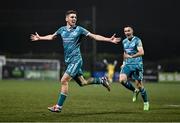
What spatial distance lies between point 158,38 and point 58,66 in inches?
754

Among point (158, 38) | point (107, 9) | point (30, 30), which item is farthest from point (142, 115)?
point (158, 38)

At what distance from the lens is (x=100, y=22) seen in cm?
5856

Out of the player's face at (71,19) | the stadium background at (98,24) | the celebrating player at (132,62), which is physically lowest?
the celebrating player at (132,62)

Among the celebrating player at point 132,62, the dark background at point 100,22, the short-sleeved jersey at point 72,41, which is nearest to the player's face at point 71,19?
the short-sleeved jersey at point 72,41

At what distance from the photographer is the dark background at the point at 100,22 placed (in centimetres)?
5181

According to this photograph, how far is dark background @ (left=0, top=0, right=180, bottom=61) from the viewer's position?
51.8m

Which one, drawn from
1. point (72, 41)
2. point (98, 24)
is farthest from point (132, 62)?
point (98, 24)

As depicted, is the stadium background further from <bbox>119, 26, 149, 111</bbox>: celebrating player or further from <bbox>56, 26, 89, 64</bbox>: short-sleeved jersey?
<bbox>56, 26, 89, 64</bbox>: short-sleeved jersey

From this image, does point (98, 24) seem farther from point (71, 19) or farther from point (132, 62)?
point (71, 19)

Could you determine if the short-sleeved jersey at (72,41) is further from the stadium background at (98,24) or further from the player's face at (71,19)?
the stadium background at (98,24)

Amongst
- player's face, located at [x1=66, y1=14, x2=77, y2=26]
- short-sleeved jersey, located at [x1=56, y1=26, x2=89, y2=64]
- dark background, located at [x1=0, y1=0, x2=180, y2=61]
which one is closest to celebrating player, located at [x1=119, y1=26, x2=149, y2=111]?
short-sleeved jersey, located at [x1=56, y1=26, x2=89, y2=64]

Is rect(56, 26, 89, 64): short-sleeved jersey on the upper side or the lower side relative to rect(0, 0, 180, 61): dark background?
lower

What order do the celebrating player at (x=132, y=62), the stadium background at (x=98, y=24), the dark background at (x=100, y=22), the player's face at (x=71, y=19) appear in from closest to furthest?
the player's face at (x=71, y=19) < the celebrating player at (x=132, y=62) < the stadium background at (x=98, y=24) < the dark background at (x=100, y=22)

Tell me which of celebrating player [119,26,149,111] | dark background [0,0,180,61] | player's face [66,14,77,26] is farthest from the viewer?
dark background [0,0,180,61]
